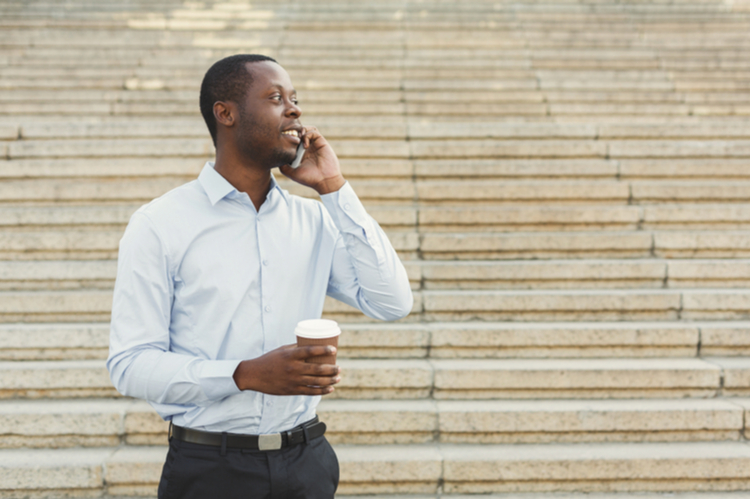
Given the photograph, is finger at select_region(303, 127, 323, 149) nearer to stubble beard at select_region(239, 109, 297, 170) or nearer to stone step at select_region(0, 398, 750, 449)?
stubble beard at select_region(239, 109, 297, 170)

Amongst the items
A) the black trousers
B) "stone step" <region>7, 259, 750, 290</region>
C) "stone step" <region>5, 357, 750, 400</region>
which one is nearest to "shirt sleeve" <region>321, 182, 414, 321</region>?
the black trousers

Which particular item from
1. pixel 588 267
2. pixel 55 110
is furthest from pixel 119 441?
pixel 55 110

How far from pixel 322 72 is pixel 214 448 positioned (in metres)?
5.23

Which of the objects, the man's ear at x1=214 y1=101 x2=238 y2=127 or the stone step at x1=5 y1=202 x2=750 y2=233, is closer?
the man's ear at x1=214 y1=101 x2=238 y2=127

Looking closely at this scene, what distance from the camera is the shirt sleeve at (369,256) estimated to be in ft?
5.03

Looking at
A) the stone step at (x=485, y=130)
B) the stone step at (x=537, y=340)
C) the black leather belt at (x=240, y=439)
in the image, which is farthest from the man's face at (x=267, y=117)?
the stone step at (x=485, y=130)

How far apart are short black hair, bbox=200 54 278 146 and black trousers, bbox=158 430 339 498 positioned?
39.6 inches

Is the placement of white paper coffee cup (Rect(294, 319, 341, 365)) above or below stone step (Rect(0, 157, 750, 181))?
below

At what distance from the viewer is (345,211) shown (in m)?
1.53

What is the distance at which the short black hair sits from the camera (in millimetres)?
1502

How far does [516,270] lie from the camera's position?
13.1ft

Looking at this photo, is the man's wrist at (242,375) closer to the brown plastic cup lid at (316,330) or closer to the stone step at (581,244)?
the brown plastic cup lid at (316,330)

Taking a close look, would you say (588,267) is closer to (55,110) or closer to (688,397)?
(688,397)

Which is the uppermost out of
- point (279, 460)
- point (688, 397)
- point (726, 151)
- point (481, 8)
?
point (481, 8)
